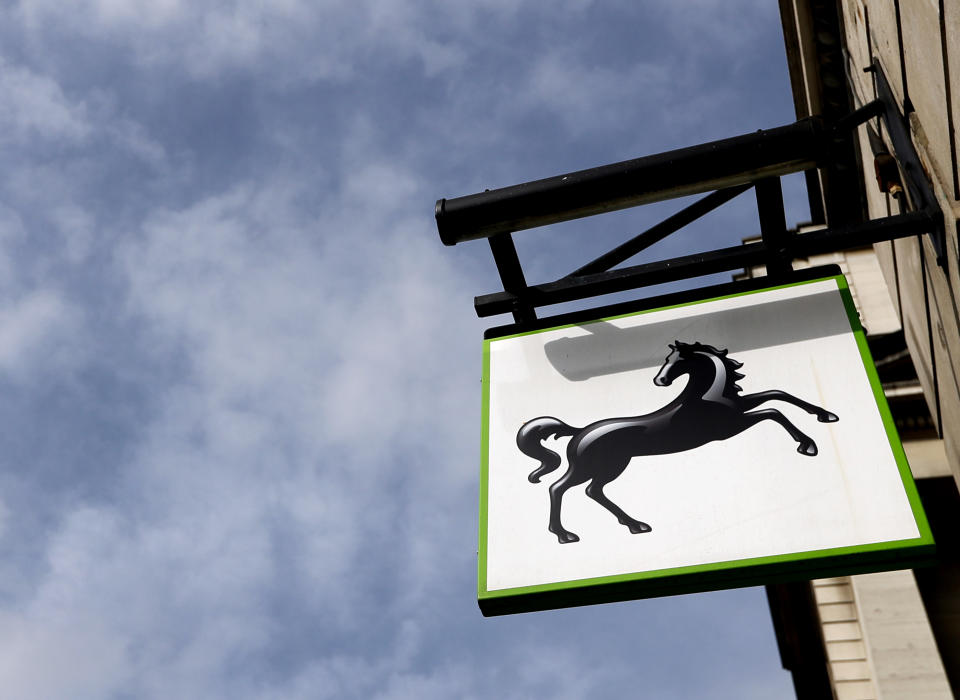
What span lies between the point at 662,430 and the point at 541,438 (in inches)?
28.4

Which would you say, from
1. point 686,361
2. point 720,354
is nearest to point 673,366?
point 686,361

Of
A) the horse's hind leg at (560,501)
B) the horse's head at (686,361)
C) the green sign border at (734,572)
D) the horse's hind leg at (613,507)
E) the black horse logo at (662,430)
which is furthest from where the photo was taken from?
the horse's head at (686,361)

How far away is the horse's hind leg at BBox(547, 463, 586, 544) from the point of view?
4.84m

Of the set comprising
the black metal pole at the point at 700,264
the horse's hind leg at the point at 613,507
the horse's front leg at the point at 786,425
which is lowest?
the horse's hind leg at the point at 613,507

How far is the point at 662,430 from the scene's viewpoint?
5191mm

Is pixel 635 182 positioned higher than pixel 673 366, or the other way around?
pixel 635 182

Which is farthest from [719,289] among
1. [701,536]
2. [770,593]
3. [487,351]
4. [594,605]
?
[770,593]

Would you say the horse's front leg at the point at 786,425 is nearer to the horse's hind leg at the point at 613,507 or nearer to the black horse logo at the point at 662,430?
the black horse logo at the point at 662,430

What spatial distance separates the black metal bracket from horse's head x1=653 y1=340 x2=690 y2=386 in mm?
537

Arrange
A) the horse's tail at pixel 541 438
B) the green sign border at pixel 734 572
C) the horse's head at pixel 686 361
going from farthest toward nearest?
the horse's head at pixel 686 361
the horse's tail at pixel 541 438
the green sign border at pixel 734 572

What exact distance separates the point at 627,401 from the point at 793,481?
1.13 metres

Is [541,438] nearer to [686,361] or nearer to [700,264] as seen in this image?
[686,361]

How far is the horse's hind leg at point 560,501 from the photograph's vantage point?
4844 millimetres

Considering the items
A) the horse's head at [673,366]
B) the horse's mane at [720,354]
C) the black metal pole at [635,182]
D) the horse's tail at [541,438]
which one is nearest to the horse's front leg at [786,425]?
the horse's mane at [720,354]
